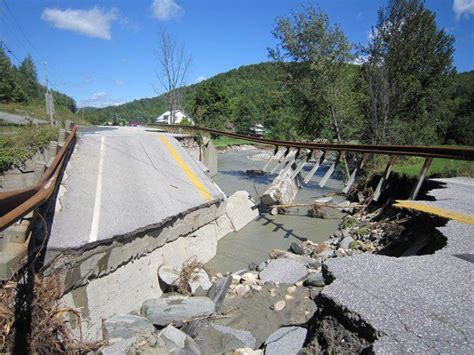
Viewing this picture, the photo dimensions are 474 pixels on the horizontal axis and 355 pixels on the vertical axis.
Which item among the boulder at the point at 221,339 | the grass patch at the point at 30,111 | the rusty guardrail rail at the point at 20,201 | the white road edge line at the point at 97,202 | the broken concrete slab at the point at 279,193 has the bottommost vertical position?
the boulder at the point at 221,339

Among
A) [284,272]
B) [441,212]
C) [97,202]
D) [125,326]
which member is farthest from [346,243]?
[97,202]

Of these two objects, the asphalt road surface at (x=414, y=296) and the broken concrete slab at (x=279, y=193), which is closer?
the asphalt road surface at (x=414, y=296)

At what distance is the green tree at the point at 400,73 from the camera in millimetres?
17266

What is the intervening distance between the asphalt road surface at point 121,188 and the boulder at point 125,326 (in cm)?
115

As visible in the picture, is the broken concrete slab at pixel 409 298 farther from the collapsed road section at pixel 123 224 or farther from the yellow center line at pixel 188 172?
the yellow center line at pixel 188 172

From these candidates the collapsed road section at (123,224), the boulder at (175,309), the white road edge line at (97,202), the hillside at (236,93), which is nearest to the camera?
the collapsed road section at (123,224)

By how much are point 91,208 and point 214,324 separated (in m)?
2.80

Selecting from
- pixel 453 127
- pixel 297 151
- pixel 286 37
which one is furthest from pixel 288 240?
pixel 453 127

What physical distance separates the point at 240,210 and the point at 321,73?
32.8 ft

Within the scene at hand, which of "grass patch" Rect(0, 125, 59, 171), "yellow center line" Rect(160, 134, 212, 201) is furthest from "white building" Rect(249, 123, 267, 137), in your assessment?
"yellow center line" Rect(160, 134, 212, 201)

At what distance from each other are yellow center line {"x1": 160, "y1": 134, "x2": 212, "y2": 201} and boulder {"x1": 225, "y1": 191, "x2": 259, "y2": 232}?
69.7 inches

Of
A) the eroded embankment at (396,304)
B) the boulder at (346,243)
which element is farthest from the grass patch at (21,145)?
the eroded embankment at (396,304)

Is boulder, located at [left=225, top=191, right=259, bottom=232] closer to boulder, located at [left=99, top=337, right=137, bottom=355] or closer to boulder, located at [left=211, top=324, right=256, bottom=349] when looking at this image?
boulder, located at [left=211, top=324, right=256, bottom=349]

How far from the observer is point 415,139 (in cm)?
1819
